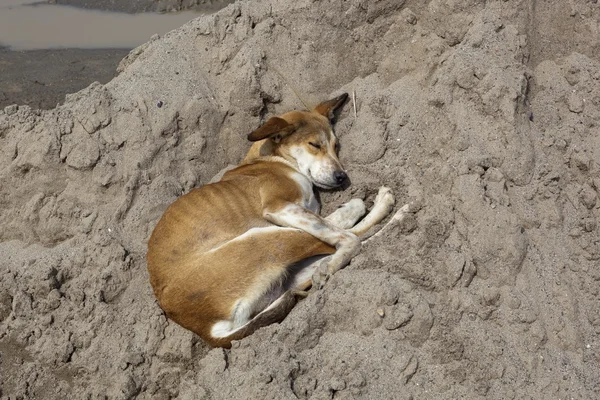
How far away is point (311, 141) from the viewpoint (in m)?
5.82

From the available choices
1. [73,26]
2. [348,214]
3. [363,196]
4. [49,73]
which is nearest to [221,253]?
[348,214]

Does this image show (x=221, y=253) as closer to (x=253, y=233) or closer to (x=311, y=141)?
(x=253, y=233)

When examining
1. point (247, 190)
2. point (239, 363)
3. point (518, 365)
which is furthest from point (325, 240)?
point (518, 365)

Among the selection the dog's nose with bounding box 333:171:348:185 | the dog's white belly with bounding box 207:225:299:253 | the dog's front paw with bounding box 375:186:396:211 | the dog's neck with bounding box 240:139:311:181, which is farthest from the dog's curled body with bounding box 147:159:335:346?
the dog's front paw with bounding box 375:186:396:211

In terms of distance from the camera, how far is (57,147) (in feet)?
18.4

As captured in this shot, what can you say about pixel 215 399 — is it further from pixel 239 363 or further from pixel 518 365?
pixel 518 365

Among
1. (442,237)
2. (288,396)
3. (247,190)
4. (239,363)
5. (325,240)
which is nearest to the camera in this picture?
(288,396)

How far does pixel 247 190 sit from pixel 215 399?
5.78 feet

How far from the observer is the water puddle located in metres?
10.3

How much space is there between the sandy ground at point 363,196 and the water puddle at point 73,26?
4.40 meters

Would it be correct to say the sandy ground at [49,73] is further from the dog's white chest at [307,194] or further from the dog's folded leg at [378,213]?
the dog's folded leg at [378,213]

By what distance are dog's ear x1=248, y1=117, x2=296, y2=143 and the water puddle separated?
5.18 metres

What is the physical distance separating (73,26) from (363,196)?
7015 mm

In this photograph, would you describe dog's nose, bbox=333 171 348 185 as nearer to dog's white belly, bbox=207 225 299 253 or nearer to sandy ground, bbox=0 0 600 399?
sandy ground, bbox=0 0 600 399
